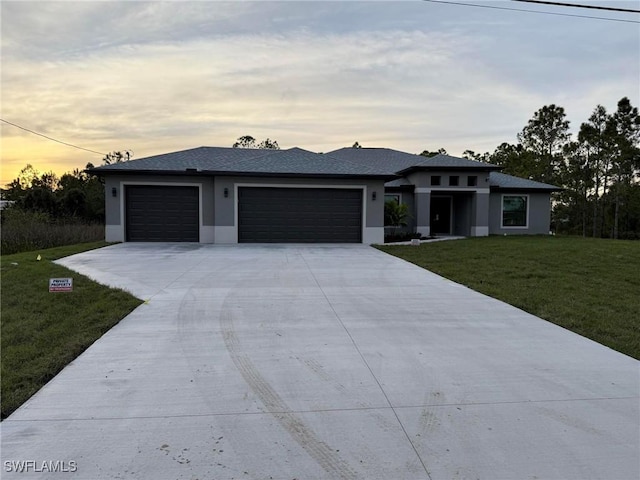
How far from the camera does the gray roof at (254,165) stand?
16.3 m

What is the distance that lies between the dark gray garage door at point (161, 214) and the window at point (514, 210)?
1497 cm

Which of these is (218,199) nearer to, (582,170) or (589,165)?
(582,170)

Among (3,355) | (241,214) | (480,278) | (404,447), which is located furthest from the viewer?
(241,214)

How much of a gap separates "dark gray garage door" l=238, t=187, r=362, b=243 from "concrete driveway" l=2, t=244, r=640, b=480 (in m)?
10.3

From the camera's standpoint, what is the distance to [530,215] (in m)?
22.5

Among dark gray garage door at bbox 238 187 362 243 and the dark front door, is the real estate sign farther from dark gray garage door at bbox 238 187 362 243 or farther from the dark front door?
the dark front door

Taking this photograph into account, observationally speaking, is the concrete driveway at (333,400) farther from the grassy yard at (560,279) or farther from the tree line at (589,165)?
the tree line at (589,165)

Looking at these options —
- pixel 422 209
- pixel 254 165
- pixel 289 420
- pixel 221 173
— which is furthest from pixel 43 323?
pixel 422 209

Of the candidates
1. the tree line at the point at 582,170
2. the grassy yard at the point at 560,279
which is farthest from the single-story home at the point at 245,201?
the tree line at the point at 582,170

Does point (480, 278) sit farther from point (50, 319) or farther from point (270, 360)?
point (50, 319)

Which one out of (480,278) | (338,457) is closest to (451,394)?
(338,457)

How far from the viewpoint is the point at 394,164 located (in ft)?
78.7

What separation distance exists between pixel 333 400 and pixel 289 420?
Answer: 47 centimetres

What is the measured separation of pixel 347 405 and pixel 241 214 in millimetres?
13901
